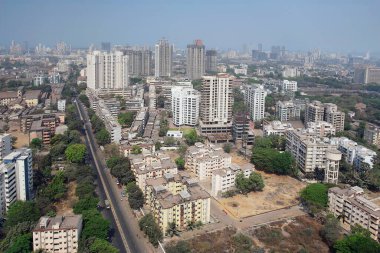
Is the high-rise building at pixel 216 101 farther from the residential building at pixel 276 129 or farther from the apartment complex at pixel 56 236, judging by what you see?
the apartment complex at pixel 56 236

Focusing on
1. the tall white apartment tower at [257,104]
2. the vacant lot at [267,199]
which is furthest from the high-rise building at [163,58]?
the vacant lot at [267,199]

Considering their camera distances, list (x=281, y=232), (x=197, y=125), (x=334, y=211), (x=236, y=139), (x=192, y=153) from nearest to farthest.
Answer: (x=281, y=232) < (x=334, y=211) < (x=192, y=153) < (x=236, y=139) < (x=197, y=125)

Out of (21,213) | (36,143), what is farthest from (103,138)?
(21,213)

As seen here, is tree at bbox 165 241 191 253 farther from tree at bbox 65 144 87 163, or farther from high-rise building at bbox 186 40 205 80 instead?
high-rise building at bbox 186 40 205 80

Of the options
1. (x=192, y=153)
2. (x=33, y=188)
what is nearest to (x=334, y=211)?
(x=192, y=153)

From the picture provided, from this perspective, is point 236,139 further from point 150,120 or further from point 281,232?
point 281,232

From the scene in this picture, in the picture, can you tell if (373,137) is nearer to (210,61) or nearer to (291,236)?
(291,236)
